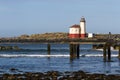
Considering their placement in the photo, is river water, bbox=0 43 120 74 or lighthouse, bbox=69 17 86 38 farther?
lighthouse, bbox=69 17 86 38

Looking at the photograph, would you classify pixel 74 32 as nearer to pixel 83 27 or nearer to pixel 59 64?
pixel 83 27

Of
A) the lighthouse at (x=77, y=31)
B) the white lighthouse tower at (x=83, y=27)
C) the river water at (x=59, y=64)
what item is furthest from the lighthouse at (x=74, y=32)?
the river water at (x=59, y=64)

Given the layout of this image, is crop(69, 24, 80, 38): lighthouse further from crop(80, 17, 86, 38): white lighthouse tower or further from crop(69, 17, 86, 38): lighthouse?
crop(80, 17, 86, 38): white lighthouse tower

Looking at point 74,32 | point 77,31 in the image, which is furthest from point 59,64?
point 77,31

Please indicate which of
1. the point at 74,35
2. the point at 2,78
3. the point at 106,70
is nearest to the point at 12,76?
the point at 2,78

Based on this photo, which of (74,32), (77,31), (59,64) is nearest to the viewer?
(59,64)

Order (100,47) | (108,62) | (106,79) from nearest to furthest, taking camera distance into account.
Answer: (106,79) < (108,62) < (100,47)

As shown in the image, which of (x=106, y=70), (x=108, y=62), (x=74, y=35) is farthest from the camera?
(x=74, y=35)

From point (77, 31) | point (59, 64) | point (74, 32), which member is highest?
point (77, 31)

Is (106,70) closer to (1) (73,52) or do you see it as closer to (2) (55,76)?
(2) (55,76)

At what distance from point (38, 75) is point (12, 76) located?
2.43 m

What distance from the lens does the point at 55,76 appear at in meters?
41.0

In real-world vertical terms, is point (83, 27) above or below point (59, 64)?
above

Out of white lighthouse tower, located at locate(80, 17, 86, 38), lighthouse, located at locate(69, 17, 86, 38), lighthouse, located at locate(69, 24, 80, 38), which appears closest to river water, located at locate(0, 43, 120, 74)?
lighthouse, located at locate(69, 24, 80, 38)
